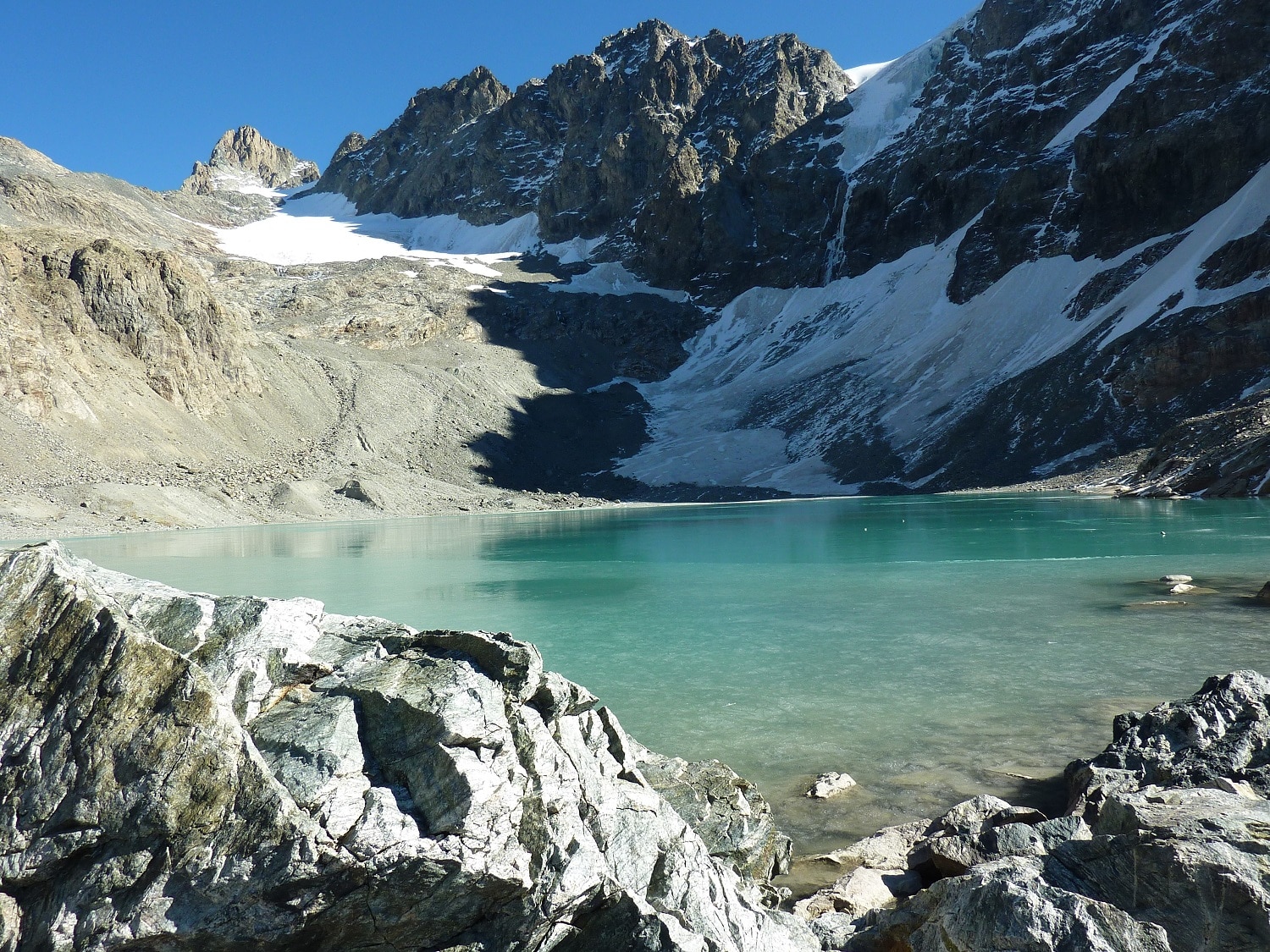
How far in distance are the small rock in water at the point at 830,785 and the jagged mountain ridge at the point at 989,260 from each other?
187ft

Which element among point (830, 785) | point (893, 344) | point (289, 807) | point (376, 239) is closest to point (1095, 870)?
point (830, 785)

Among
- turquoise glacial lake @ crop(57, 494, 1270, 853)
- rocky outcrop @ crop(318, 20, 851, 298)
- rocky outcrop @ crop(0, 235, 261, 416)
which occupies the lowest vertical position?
turquoise glacial lake @ crop(57, 494, 1270, 853)

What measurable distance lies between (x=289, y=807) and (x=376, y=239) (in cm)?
14621

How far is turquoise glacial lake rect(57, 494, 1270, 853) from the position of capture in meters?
7.51

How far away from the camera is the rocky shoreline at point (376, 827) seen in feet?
10.3

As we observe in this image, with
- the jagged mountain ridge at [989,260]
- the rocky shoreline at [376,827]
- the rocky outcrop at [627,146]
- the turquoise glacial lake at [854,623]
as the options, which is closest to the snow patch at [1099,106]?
the jagged mountain ridge at [989,260]

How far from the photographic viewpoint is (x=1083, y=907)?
3258 millimetres

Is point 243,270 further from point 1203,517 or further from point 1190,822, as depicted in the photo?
point 1190,822

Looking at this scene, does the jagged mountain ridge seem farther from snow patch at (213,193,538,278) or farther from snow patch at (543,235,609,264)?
snow patch at (213,193,538,278)

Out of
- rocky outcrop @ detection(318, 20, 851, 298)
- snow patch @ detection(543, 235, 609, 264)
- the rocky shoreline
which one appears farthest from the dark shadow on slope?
the rocky shoreline

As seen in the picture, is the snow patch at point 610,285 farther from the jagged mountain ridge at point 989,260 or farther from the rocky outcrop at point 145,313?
the rocky outcrop at point 145,313

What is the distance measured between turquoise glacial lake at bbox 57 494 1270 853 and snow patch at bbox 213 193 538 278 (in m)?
87.7

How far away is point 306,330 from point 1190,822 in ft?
278

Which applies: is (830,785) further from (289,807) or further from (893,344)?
(893,344)
